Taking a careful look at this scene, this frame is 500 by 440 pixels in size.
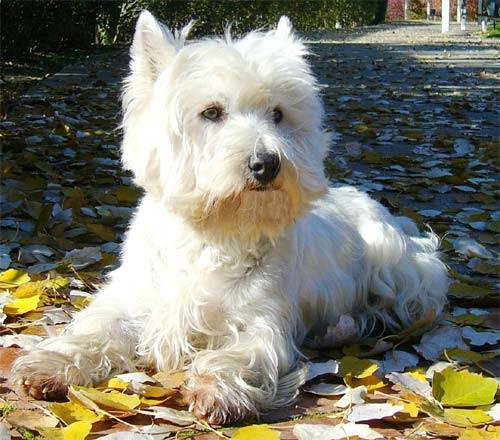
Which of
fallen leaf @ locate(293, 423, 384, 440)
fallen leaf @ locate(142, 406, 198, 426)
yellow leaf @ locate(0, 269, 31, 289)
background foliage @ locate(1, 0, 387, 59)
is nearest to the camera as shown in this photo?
fallen leaf @ locate(293, 423, 384, 440)

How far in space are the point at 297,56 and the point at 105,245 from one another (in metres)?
1.89

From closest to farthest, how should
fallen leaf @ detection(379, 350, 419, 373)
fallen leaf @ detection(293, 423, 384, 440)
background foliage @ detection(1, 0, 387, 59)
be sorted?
fallen leaf @ detection(293, 423, 384, 440), fallen leaf @ detection(379, 350, 419, 373), background foliage @ detection(1, 0, 387, 59)

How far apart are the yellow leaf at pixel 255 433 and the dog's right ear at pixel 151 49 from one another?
53.1 inches

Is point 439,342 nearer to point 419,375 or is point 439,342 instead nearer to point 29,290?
point 419,375

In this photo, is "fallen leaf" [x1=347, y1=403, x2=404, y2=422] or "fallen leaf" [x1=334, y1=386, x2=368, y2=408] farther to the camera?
"fallen leaf" [x1=334, y1=386, x2=368, y2=408]

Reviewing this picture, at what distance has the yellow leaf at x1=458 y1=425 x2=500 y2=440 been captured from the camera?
95.5 inches

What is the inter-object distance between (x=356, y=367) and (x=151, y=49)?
1396mm

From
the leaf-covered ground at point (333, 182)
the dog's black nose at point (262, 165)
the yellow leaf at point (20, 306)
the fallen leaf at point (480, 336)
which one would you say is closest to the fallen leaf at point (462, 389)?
the leaf-covered ground at point (333, 182)

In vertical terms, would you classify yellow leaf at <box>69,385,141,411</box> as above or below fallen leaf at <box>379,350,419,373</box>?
above

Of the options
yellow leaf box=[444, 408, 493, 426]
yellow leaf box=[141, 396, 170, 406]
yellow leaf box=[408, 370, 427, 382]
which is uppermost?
yellow leaf box=[141, 396, 170, 406]

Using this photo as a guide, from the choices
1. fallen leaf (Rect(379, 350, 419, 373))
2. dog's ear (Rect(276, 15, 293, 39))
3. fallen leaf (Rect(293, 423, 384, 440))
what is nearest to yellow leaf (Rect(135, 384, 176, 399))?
fallen leaf (Rect(293, 423, 384, 440))

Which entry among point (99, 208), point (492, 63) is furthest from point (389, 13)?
point (99, 208)

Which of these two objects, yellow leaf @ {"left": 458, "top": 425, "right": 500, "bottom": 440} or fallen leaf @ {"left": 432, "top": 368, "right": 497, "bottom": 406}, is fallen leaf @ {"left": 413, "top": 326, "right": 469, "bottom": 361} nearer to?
fallen leaf @ {"left": 432, "top": 368, "right": 497, "bottom": 406}

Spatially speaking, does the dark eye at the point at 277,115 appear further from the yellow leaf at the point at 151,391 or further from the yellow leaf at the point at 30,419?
the yellow leaf at the point at 30,419
